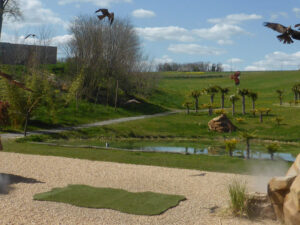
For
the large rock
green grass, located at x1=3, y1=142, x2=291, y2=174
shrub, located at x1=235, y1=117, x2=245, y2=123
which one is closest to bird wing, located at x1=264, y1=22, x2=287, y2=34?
green grass, located at x1=3, y1=142, x2=291, y2=174

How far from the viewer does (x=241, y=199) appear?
7.95 meters

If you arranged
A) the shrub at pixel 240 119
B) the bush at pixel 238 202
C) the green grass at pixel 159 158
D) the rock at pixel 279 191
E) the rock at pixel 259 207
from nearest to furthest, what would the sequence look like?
the rock at pixel 279 191 < the rock at pixel 259 207 < the bush at pixel 238 202 < the green grass at pixel 159 158 < the shrub at pixel 240 119

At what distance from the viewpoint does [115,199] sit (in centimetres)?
901

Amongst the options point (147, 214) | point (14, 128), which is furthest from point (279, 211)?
point (14, 128)

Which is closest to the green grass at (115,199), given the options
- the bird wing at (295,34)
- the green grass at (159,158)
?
the green grass at (159,158)

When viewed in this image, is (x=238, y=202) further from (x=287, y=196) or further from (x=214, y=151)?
(x=214, y=151)

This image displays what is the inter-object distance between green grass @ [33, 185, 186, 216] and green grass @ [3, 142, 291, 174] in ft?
14.0

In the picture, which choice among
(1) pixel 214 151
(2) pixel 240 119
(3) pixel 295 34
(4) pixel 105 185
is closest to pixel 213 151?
(1) pixel 214 151

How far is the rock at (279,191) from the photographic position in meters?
7.25

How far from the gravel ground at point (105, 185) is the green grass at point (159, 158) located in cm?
95

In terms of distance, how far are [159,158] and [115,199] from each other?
245 inches

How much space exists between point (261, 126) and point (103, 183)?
23.1 m

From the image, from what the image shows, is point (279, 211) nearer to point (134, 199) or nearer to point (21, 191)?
point (134, 199)

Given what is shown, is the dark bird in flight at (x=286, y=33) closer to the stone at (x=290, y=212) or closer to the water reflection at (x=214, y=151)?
the stone at (x=290, y=212)
